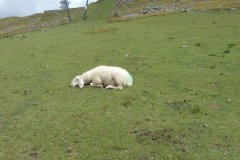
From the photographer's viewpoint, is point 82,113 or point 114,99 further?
point 114,99

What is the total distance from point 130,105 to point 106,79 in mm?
2760

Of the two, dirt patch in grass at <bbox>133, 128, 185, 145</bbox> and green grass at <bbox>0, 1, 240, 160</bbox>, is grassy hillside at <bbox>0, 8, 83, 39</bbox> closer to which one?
green grass at <bbox>0, 1, 240, 160</bbox>

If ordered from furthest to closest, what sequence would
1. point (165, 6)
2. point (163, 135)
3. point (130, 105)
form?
point (165, 6), point (130, 105), point (163, 135)

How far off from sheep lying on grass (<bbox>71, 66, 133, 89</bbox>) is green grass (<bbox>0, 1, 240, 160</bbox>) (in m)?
0.47

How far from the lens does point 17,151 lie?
12.0m

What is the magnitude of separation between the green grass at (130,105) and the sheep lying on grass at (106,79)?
465 millimetres

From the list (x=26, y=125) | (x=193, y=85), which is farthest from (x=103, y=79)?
(x=26, y=125)

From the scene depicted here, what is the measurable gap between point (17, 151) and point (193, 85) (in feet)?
29.5

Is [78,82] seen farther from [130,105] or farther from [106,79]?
[130,105]

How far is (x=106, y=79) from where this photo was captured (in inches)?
719

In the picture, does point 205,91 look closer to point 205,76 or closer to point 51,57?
point 205,76

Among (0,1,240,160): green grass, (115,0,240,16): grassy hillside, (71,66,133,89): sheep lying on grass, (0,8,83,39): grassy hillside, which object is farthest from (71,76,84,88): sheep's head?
(0,8,83,39): grassy hillside

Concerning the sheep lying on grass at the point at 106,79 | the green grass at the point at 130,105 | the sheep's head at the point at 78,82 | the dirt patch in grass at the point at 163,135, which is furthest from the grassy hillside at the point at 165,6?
the dirt patch in grass at the point at 163,135

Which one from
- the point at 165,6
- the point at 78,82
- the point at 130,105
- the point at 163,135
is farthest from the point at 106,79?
the point at 165,6
